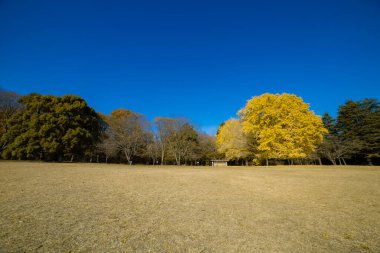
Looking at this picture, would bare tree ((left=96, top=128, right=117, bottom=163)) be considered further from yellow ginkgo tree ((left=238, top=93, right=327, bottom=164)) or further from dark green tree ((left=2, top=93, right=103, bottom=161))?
yellow ginkgo tree ((left=238, top=93, right=327, bottom=164))

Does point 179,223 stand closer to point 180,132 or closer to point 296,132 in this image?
point 296,132

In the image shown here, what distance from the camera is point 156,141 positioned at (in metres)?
44.0

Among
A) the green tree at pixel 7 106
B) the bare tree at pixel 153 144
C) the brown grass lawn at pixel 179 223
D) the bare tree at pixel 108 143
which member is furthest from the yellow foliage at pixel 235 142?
the green tree at pixel 7 106

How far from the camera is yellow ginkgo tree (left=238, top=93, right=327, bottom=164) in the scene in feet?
87.0

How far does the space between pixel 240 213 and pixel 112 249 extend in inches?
171

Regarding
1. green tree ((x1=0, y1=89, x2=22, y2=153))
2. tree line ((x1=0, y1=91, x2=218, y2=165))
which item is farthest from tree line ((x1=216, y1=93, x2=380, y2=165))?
green tree ((x1=0, y1=89, x2=22, y2=153))

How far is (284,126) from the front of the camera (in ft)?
92.3

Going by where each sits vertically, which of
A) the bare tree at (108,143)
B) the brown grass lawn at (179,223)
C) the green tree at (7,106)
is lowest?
the brown grass lawn at (179,223)

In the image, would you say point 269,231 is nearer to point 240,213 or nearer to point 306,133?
point 240,213

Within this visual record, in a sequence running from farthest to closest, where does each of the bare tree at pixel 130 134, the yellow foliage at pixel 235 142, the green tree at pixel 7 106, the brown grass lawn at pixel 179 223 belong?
the bare tree at pixel 130 134
the yellow foliage at pixel 235 142
the green tree at pixel 7 106
the brown grass lawn at pixel 179 223

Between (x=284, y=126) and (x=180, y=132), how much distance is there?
23.3 metres

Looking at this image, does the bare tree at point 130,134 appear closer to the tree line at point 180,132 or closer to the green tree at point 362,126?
the tree line at point 180,132

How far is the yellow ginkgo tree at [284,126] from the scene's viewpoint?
87.0ft

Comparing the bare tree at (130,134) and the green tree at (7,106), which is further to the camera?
the bare tree at (130,134)
